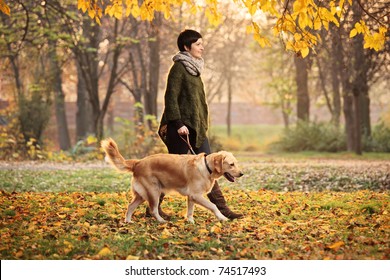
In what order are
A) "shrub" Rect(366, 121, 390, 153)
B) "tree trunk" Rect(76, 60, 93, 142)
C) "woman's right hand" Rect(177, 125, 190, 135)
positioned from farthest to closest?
1. "tree trunk" Rect(76, 60, 93, 142)
2. "shrub" Rect(366, 121, 390, 153)
3. "woman's right hand" Rect(177, 125, 190, 135)

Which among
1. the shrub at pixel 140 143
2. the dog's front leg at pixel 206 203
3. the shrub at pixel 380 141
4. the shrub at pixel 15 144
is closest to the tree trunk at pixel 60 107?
the shrub at pixel 15 144

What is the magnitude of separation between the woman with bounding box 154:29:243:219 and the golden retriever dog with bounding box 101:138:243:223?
1.65 ft

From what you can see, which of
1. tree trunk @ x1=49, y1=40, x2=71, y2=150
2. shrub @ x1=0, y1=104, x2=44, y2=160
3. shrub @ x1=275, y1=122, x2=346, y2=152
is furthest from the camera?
tree trunk @ x1=49, y1=40, x2=71, y2=150

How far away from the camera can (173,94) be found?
327 inches

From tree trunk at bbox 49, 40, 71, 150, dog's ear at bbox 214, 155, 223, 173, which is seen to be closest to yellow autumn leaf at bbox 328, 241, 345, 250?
dog's ear at bbox 214, 155, 223, 173

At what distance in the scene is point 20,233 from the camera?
24.8 ft

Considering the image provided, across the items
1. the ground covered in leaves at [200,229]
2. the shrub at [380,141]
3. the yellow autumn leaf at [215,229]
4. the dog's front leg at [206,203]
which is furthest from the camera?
the shrub at [380,141]

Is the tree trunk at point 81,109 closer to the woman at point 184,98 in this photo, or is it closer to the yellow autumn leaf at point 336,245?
the woman at point 184,98

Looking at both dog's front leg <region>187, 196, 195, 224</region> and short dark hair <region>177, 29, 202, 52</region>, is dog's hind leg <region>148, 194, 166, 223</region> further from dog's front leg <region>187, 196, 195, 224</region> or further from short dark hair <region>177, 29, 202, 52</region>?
short dark hair <region>177, 29, 202, 52</region>

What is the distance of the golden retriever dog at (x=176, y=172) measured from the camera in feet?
25.7

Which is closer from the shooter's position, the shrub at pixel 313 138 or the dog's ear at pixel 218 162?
the dog's ear at pixel 218 162

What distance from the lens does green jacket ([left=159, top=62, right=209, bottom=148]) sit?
8.30 m

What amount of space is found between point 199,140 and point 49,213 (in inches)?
92.9

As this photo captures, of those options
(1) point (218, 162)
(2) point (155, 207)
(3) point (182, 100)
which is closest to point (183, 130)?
(3) point (182, 100)
